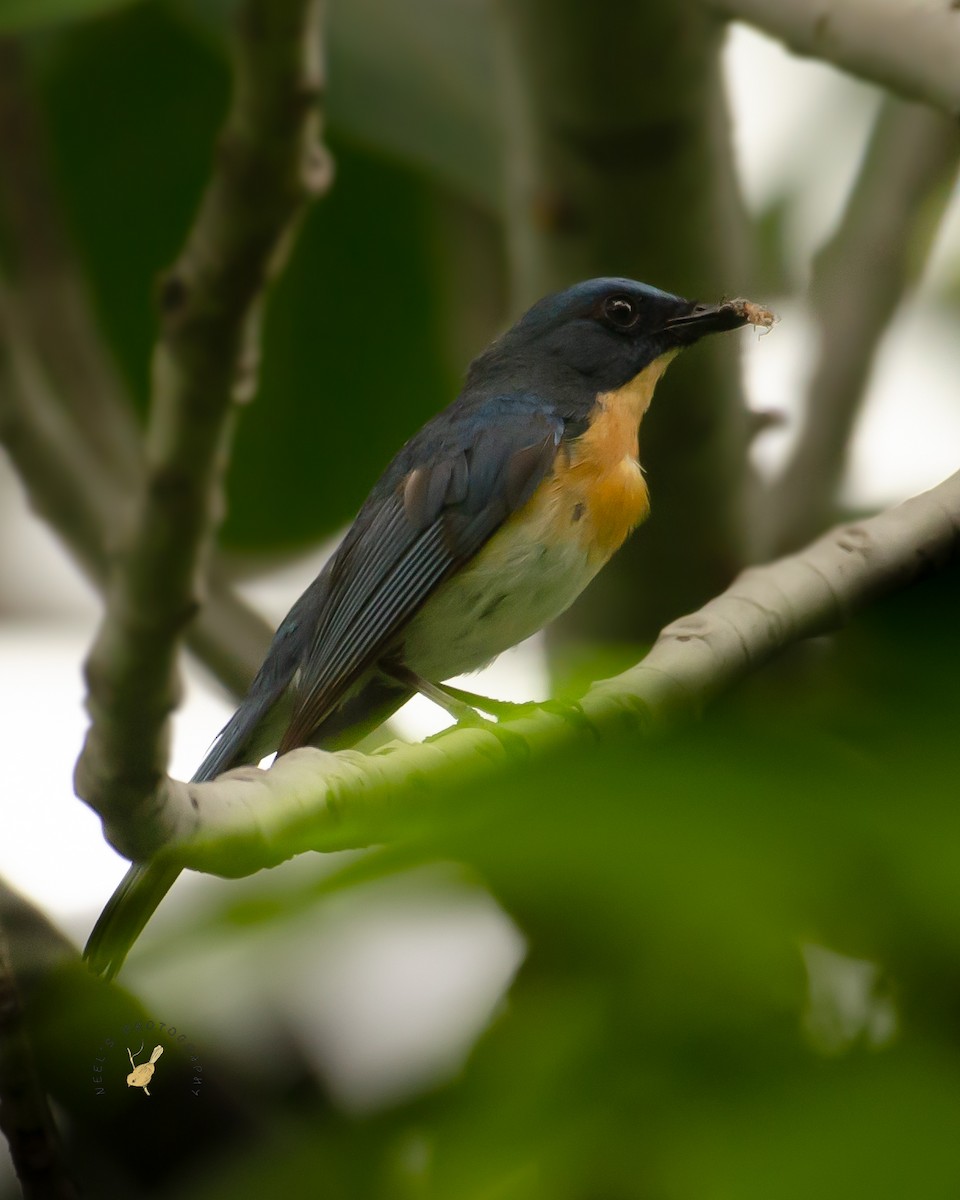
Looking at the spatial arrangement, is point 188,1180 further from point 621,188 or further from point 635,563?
point 635,563

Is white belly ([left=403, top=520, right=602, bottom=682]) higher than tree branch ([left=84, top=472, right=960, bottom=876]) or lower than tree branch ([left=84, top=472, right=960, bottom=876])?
lower

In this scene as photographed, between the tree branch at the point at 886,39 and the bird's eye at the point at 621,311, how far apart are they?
1057 mm

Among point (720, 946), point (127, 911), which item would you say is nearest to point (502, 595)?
point (127, 911)

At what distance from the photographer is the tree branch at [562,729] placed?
1677 millimetres

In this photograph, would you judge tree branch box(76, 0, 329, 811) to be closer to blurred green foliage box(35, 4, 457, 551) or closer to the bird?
the bird

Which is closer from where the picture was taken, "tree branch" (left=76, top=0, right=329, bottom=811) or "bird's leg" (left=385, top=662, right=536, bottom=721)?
"tree branch" (left=76, top=0, right=329, bottom=811)

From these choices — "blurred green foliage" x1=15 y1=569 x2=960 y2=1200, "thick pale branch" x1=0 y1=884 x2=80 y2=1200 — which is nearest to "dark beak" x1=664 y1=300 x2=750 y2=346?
"thick pale branch" x1=0 y1=884 x2=80 y2=1200

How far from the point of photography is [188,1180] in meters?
1.40

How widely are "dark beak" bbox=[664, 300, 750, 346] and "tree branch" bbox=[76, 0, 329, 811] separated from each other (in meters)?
2.55

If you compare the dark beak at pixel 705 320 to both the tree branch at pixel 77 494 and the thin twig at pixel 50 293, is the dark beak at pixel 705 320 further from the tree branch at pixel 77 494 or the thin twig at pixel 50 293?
the thin twig at pixel 50 293

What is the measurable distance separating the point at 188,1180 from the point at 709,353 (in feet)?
12.2

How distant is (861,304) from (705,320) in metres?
1.47

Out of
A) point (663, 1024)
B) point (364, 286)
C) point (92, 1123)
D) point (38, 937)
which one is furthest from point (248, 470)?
point (663, 1024)

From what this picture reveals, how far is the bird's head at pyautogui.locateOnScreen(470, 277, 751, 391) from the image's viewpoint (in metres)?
4.45
